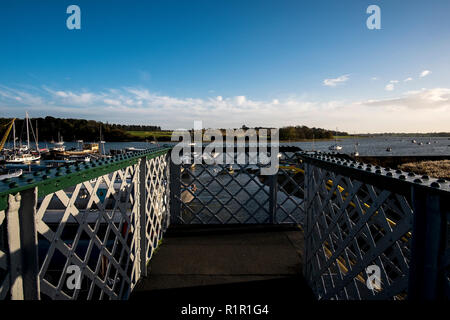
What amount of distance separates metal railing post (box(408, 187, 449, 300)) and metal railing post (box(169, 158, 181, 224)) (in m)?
4.44

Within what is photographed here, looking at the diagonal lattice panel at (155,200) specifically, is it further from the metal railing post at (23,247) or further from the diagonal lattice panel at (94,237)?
the metal railing post at (23,247)

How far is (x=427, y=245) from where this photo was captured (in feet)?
3.90

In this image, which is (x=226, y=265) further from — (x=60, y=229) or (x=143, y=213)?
(x=60, y=229)

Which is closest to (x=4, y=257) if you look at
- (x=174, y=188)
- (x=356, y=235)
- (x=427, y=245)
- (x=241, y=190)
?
(x=427, y=245)

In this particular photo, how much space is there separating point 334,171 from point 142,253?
2.55 m

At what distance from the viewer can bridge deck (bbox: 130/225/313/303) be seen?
2977mm

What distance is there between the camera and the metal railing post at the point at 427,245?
44.8 inches

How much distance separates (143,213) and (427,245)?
290 centimetres

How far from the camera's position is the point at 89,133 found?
260ft

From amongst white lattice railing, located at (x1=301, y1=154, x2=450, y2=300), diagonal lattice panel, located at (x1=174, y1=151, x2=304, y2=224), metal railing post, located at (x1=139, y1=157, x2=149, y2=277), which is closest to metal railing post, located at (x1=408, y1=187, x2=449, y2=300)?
white lattice railing, located at (x1=301, y1=154, x2=450, y2=300)
